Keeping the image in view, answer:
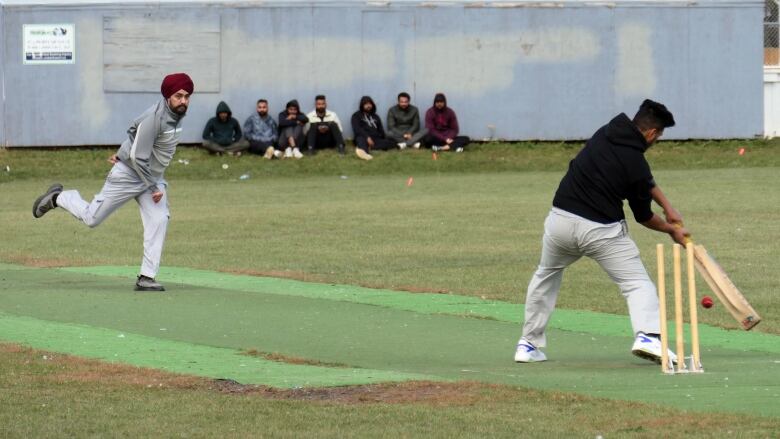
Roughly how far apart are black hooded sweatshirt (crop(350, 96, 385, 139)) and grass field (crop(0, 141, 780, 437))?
2.74 ft

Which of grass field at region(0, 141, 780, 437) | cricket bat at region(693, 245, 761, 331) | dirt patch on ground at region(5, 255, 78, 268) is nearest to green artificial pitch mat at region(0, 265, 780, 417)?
grass field at region(0, 141, 780, 437)

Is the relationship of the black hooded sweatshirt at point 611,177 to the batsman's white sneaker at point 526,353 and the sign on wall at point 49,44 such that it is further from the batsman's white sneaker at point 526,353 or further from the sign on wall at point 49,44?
the sign on wall at point 49,44

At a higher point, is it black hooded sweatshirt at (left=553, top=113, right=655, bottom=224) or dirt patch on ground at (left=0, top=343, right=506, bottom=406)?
black hooded sweatshirt at (left=553, top=113, right=655, bottom=224)

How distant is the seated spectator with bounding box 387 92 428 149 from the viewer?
34281 mm

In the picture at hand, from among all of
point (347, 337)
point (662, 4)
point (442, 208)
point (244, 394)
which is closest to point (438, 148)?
point (662, 4)

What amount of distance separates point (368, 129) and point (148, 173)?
2019cm

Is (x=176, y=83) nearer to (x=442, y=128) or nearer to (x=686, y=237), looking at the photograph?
(x=686, y=237)

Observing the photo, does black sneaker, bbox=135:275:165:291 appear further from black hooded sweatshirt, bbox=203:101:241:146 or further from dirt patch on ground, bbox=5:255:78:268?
black hooded sweatshirt, bbox=203:101:241:146

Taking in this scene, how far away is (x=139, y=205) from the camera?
14.4 m

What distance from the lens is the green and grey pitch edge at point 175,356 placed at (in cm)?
937

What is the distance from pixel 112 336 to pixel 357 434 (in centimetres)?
430

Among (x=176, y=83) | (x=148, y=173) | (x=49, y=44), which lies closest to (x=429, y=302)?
(x=148, y=173)

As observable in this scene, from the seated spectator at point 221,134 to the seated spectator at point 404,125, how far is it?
131 inches

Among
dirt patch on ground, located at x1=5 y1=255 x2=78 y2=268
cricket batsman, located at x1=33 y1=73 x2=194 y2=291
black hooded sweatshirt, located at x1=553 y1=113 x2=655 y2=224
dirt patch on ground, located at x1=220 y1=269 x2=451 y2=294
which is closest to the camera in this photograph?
black hooded sweatshirt, located at x1=553 y1=113 x2=655 y2=224
